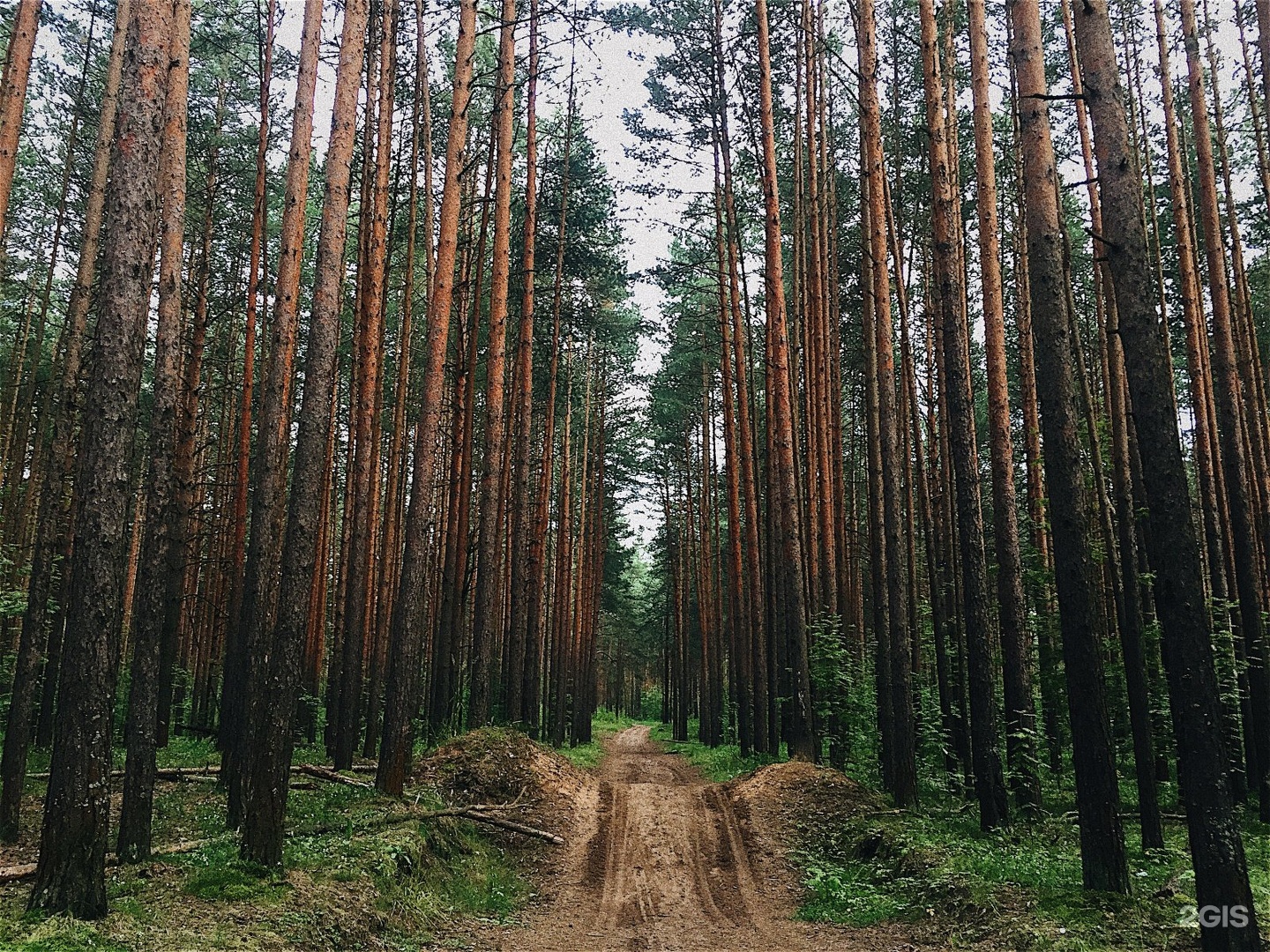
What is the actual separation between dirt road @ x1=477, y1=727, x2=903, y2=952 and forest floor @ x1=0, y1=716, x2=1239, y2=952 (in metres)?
0.03

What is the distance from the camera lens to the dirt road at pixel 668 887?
293 inches

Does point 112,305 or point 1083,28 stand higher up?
point 1083,28

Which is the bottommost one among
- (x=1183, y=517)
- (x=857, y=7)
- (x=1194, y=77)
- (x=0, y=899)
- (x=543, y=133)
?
(x=0, y=899)

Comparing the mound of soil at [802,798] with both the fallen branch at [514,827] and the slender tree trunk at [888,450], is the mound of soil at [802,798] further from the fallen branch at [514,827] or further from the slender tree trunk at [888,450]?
the fallen branch at [514,827]

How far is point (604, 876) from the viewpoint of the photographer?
9672 mm

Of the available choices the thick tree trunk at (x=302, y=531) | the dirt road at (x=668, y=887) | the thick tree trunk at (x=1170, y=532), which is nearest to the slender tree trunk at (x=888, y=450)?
the dirt road at (x=668, y=887)

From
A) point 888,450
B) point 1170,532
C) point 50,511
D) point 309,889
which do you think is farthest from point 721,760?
point 1170,532

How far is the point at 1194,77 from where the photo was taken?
12.2 metres

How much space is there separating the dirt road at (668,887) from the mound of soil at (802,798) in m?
0.41

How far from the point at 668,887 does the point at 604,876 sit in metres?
0.86

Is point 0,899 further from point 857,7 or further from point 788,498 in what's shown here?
point 857,7

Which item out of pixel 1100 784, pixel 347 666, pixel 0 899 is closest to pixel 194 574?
pixel 347 666

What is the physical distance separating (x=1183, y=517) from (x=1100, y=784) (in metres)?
2.55

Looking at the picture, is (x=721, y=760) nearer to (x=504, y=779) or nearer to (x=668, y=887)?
(x=504, y=779)
